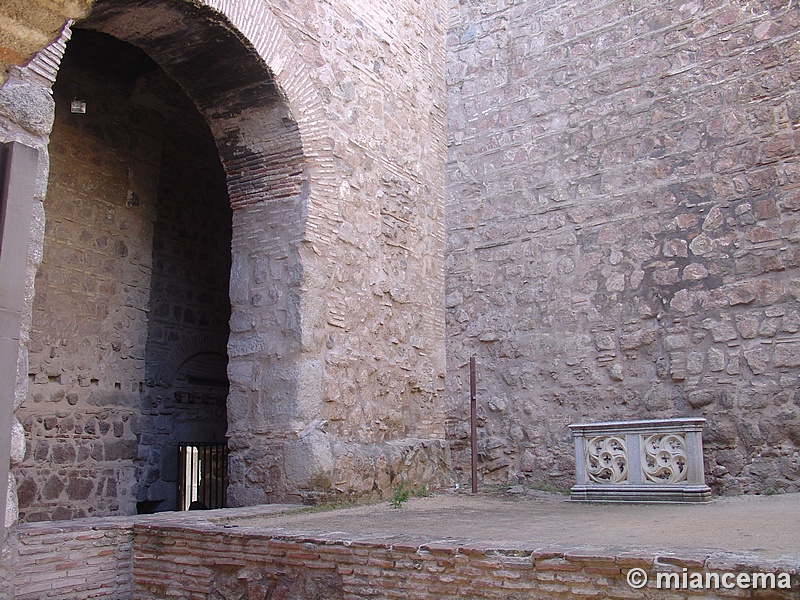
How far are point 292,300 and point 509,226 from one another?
2602 millimetres

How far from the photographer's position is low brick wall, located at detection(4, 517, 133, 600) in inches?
A: 143

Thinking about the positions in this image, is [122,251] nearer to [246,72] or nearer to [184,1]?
[246,72]

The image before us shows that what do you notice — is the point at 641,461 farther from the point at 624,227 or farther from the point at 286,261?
the point at 286,261

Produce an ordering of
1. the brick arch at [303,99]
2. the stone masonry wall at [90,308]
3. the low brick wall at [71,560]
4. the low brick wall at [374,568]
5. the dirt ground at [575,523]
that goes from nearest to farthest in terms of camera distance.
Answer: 1. the low brick wall at [374,568]
2. the dirt ground at [575,523]
3. the low brick wall at [71,560]
4. the brick arch at [303,99]
5. the stone masonry wall at [90,308]

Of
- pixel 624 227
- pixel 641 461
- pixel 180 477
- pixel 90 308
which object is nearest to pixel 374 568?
pixel 641 461

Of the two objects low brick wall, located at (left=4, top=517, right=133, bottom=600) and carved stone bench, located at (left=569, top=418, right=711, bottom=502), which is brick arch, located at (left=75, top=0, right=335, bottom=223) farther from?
carved stone bench, located at (left=569, top=418, right=711, bottom=502)

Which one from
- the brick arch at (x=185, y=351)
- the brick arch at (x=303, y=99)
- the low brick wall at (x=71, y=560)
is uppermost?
the brick arch at (x=303, y=99)

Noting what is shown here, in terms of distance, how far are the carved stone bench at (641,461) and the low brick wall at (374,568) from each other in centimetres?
265

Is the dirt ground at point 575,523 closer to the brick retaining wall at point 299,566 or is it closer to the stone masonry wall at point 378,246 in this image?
the brick retaining wall at point 299,566

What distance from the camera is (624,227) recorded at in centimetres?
675

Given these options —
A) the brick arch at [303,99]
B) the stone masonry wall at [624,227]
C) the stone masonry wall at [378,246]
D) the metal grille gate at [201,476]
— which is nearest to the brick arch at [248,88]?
the brick arch at [303,99]

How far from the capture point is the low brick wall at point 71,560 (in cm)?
364

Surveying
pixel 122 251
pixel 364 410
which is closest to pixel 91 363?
pixel 122 251

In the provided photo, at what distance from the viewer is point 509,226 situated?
7.46m
